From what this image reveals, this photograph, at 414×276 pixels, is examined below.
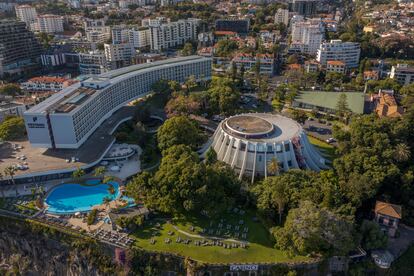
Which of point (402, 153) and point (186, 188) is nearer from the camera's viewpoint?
point (186, 188)

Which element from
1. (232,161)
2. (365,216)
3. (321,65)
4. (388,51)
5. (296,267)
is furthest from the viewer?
(388,51)

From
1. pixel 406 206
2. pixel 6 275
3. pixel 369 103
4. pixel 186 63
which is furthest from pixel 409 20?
pixel 6 275

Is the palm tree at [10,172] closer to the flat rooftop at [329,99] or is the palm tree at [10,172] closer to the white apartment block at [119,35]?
the flat rooftop at [329,99]

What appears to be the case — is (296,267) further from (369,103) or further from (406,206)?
(369,103)

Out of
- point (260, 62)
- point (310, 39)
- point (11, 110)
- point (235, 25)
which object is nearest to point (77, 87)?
point (11, 110)

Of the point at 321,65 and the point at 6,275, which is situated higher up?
the point at 321,65

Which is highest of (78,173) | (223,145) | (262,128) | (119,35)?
(119,35)

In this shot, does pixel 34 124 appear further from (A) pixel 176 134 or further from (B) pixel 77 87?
(A) pixel 176 134
